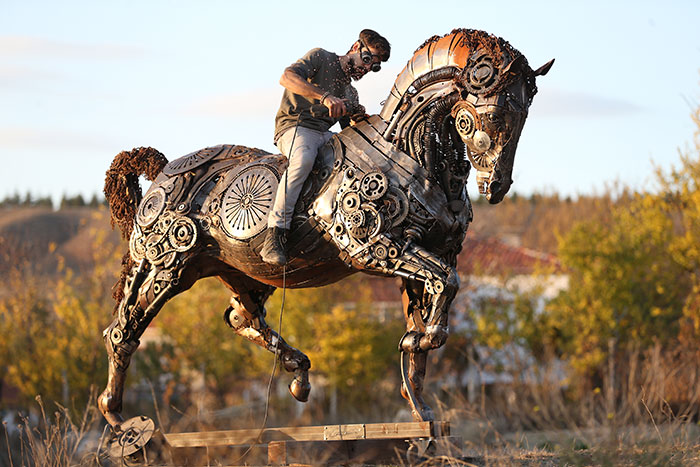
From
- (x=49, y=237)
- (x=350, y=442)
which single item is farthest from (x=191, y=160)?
(x=49, y=237)

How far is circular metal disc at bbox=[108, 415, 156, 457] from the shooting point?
655cm

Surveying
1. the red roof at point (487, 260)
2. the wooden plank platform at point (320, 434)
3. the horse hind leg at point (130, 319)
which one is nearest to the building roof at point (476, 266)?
the red roof at point (487, 260)

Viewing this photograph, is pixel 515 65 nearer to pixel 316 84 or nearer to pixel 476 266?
pixel 316 84

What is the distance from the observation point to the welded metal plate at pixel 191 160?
6.93 metres

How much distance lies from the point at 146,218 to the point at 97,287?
15.6 meters

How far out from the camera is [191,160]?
22.9 feet

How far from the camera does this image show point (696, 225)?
53.0ft

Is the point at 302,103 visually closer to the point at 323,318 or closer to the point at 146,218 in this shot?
the point at 146,218

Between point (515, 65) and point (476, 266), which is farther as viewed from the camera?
point (476, 266)

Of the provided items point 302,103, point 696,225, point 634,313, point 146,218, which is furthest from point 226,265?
point 634,313

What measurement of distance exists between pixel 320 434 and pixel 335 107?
2302 mm

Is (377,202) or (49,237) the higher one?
(377,202)

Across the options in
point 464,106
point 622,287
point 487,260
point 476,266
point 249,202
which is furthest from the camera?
point 487,260

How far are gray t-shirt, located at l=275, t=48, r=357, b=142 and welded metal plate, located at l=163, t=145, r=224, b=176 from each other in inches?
26.1
